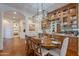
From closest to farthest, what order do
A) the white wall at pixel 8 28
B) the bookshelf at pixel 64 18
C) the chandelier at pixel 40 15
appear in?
the bookshelf at pixel 64 18
the chandelier at pixel 40 15
the white wall at pixel 8 28

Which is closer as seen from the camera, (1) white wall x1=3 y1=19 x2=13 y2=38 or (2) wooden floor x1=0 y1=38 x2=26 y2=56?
(2) wooden floor x1=0 y1=38 x2=26 y2=56

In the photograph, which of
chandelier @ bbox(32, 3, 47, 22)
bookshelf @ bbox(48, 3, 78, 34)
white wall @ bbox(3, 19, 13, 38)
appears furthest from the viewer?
white wall @ bbox(3, 19, 13, 38)

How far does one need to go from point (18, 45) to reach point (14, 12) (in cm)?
65

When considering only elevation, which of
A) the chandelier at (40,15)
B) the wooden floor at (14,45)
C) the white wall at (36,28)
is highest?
the chandelier at (40,15)

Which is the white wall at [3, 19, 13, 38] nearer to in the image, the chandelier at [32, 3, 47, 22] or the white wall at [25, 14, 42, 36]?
the white wall at [25, 14, 42, 36]

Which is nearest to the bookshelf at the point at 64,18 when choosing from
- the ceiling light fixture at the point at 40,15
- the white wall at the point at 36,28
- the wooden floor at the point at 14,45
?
the ceiling light fixture at the point at 40,15

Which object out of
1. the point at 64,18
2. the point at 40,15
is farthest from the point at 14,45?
the point at 64,18

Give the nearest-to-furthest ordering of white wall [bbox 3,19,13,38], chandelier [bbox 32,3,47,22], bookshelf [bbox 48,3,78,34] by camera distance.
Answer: bookshelf [bbox 48,3,78,34] → chandelier [bbox 32,3,47,22] → white wall [bbox 3,19,13,38]

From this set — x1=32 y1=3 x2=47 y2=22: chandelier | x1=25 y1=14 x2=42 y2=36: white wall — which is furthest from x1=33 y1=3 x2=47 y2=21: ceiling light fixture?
x1=25 y1=14 x2=42 y2=36: white wall

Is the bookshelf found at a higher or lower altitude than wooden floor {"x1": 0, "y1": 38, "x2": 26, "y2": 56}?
higher

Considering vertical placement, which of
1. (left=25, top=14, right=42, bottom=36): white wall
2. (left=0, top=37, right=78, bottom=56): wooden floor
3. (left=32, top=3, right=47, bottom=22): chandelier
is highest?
(left=32, top=3, right=47, bottom=22): chandelier

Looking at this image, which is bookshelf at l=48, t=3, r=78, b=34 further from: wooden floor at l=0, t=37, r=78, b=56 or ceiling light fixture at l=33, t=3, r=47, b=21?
wooden floor at l=0, t=37, r=78, b=56

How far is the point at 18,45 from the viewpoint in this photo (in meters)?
2.40

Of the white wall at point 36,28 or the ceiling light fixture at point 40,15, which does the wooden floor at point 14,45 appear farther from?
the ceiling light fixture at point 40,15
